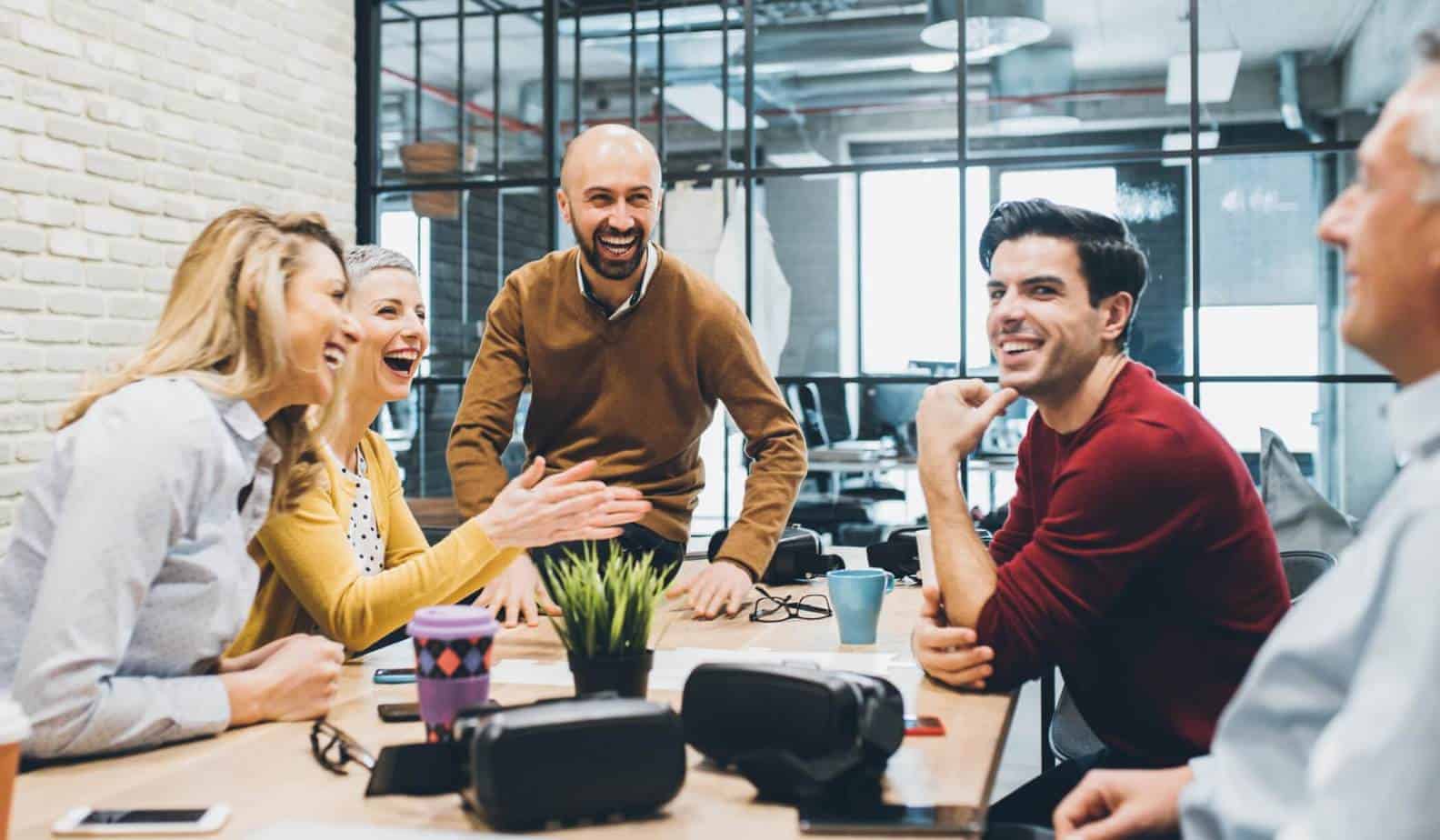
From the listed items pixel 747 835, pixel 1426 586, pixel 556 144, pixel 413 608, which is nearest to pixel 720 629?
pixel 413 608

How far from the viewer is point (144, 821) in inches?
41.4

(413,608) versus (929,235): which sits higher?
(929,235)

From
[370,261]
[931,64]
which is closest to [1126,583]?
[370,261]

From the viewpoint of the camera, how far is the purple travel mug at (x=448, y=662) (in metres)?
1.24

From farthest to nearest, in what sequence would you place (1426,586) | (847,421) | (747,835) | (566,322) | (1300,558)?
(847,421) → (566,322) → (1300,558) → (747,835) → (1426,586)

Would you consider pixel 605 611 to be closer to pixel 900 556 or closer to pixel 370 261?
pixel 370 261

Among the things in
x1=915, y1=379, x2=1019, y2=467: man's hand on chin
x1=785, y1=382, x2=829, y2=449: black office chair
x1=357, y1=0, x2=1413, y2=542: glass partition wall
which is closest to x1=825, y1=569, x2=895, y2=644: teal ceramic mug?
x1=915, y1=379, x2=1019, y2=467: man's hand on chin

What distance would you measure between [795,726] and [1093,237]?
3.36ft

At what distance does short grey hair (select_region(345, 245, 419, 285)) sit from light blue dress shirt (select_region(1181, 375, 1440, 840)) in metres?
1.71

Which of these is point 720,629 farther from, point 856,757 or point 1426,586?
point 1426,586

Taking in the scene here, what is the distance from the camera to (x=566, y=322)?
2.66 meters

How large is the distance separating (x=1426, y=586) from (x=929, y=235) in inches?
407

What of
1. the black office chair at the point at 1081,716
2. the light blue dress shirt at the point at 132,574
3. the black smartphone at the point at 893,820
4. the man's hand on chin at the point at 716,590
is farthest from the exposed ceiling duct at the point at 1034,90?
the black smartphone at the point at 893,820

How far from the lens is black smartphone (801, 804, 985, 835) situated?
1046 mm
